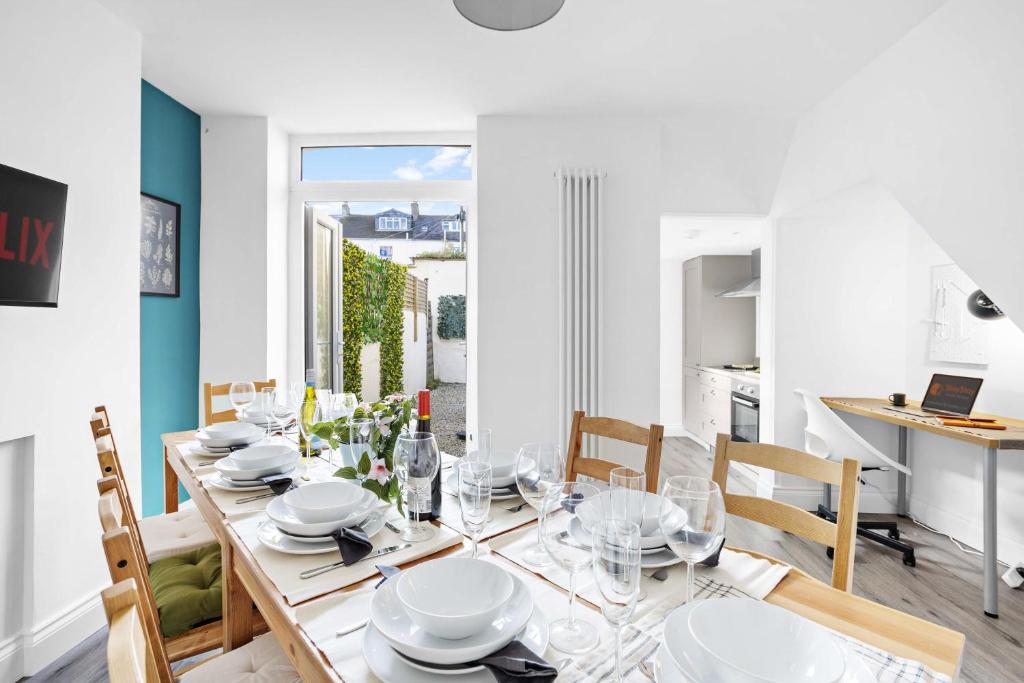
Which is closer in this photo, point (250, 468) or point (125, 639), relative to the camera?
point (125, 639)

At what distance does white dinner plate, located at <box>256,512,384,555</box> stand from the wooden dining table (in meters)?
0.05

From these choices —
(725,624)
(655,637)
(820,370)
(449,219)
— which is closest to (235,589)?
(655,637)

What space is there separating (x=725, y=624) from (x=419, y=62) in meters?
2.75

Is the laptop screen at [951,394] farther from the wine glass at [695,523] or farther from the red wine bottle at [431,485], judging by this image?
the red wine bottle at [431,485]

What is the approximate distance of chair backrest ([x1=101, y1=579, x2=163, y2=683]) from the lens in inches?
18.7

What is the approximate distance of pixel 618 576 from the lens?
67 cm

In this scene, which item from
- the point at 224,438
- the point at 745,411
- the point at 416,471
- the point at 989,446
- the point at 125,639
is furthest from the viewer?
the point at 745,411

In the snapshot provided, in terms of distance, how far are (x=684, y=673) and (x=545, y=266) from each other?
2757 millimetres

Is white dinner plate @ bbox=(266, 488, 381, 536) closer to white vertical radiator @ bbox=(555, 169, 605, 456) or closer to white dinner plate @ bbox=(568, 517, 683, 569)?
white dinner plate @ bbox=(568, 517, 683, 569)

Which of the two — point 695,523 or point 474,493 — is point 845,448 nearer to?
point 695,523

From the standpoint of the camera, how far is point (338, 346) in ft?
13.0

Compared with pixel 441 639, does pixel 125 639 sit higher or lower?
higher

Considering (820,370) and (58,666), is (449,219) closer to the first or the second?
(820,370)

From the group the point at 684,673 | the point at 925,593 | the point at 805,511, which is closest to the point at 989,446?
the point at 925,593
